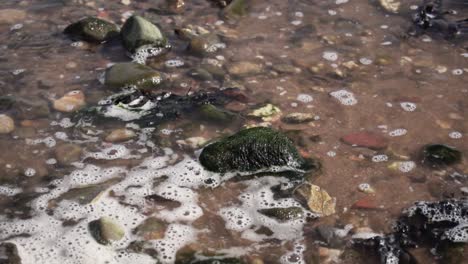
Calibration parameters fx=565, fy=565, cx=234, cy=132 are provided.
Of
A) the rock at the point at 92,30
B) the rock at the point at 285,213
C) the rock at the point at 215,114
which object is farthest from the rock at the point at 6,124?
the rock at the point at 285,213

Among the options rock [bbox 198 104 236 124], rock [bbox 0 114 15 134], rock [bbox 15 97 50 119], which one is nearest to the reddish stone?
rock [bbox 198 104 236 124]

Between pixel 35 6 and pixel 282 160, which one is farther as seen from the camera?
pixel 35 6

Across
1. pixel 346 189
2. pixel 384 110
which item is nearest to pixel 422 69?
pixel 384 110

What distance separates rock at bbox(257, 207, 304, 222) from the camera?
3.48 metres

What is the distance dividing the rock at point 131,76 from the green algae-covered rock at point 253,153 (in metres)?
1.08

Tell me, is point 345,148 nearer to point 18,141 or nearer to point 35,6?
point 18,141

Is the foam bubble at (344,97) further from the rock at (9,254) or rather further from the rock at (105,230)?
the rock at (9,254)

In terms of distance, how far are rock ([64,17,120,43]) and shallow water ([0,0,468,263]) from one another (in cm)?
10

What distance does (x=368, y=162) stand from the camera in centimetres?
393

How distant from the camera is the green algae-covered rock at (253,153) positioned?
3.75 m

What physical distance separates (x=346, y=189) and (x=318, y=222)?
0.37 meters

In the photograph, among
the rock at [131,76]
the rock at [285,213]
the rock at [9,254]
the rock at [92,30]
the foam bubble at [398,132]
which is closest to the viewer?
A: the rock at [9,254]

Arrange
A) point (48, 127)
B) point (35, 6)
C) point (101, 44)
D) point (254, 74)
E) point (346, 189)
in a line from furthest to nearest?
point (35, 6) < point (101, 44) < point (254, 74) < point (48, 127) < point (346, 189)

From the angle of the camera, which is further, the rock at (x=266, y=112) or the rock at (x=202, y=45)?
the rock at (x=202, y=45)
